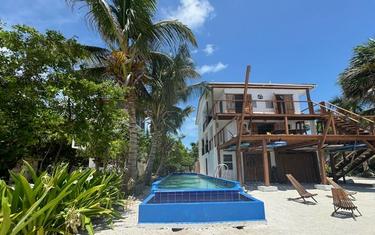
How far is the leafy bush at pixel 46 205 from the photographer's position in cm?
411

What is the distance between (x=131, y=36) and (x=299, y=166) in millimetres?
17280

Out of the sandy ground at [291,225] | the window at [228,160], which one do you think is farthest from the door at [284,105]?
the sandy ground at [291,225]

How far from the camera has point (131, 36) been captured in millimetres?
12750

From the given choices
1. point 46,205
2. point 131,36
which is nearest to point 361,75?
point 131,36

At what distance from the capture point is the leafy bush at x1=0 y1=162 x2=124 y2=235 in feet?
13.5

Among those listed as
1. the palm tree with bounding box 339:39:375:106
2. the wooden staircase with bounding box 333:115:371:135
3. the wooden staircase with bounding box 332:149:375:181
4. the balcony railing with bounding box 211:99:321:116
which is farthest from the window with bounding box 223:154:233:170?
the palm tree with bounding box 339:39:375:106

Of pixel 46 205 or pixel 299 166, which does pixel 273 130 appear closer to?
pixel 299 166

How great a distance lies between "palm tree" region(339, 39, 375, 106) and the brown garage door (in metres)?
7.99

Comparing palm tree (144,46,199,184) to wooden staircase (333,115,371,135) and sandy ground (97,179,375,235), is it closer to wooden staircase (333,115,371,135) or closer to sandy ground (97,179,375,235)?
sandy ground (97,179,375,235)

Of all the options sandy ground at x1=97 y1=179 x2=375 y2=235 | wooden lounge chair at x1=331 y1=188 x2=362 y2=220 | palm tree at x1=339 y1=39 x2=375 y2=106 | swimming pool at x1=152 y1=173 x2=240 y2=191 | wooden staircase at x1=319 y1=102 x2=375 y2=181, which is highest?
palm tree at x1=339 y1=39 x2=375 y2=106

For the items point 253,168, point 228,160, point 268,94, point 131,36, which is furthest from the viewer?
point 268,94

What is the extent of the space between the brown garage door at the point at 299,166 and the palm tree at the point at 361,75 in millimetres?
7994

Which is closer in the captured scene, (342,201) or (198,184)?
(342,201)

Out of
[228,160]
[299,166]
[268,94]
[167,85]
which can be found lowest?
[299,166]
